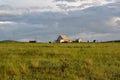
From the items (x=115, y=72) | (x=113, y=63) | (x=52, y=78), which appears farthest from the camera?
(x=113, y=63)

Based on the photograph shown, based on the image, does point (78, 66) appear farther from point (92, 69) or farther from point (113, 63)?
point (113, 63)

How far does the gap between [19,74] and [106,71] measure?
14.8ft

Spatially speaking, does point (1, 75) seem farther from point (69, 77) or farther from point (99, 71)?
point (99, 71)

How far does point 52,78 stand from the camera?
20109mm

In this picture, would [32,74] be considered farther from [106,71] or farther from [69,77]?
[106,71]

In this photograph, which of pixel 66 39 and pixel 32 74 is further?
pixel 66 39

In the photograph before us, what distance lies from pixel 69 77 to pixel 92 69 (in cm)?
259

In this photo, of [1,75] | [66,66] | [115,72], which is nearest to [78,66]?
[66,66]

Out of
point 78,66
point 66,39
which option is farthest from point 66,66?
point 66,39

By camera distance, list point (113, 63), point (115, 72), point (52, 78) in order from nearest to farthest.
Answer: point (52, 78) < point (115, 72) < point (113, 63)

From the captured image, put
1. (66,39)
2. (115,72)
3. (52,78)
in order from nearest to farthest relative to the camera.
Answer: (52,78)
(115,72)
(66,39)

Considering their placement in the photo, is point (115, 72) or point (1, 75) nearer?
point (1, 75)

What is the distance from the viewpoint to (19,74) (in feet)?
69.5

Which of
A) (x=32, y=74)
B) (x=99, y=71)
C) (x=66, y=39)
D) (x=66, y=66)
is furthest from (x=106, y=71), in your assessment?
(x=66, y=39)
